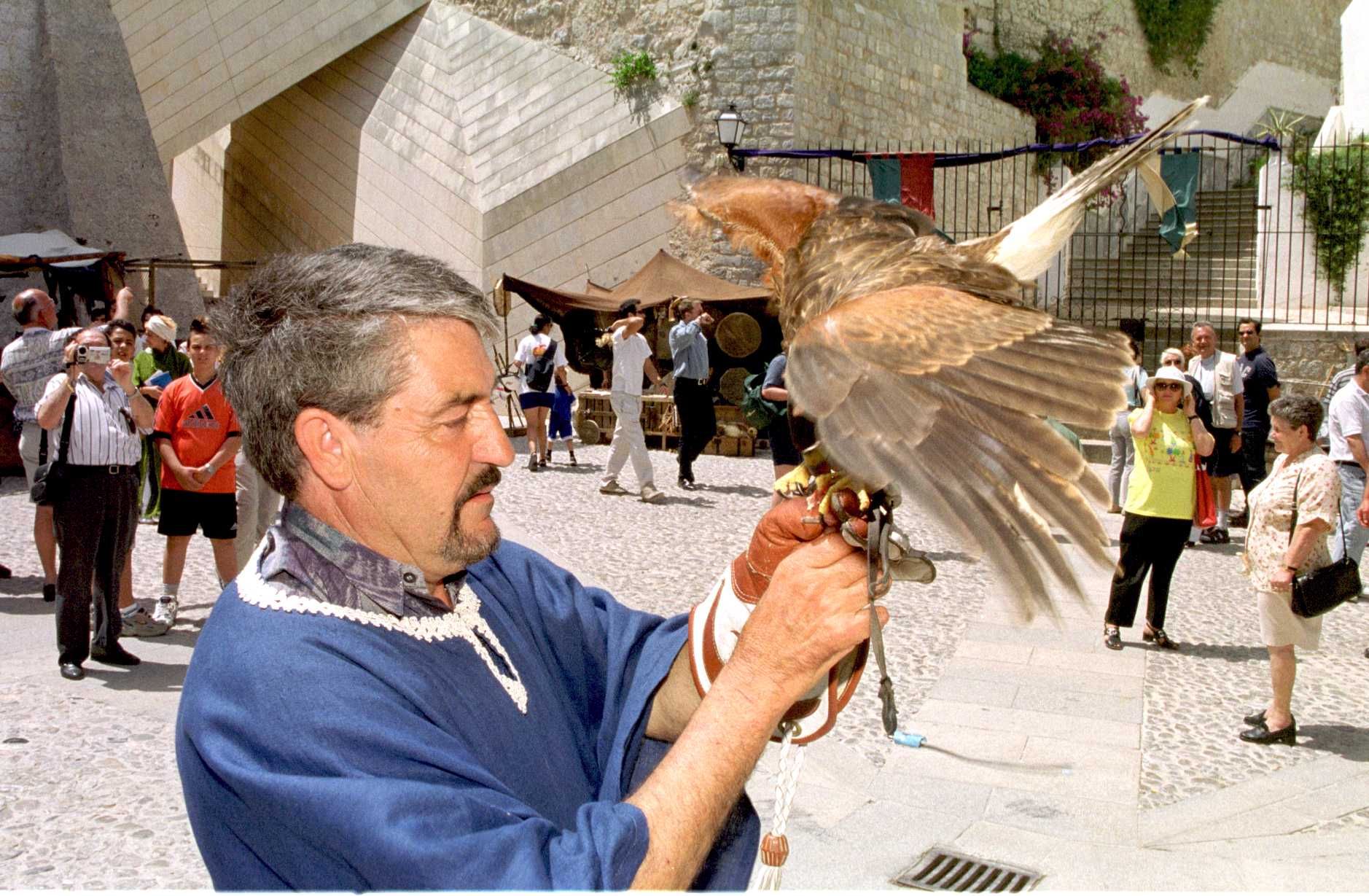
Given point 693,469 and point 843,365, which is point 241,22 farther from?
point 843,365

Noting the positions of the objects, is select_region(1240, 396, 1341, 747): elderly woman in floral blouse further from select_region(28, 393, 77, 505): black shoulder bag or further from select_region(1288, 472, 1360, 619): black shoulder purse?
select_region(28, 393, 77, 505): black shoulder bag

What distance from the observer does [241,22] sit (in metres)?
19.1

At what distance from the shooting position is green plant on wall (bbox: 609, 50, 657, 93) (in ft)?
59.9

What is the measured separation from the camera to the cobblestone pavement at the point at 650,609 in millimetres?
3740

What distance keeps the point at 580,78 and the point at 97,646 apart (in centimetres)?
1514

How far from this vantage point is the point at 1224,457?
9.43m

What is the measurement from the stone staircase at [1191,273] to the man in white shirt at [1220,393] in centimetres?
660

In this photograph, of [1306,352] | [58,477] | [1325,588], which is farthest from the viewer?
[1306,352]

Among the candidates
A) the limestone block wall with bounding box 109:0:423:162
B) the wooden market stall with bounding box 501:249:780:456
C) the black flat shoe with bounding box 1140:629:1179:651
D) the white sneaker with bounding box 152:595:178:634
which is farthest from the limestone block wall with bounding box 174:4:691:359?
the black flat shoe with bounding box 1140:629:1179:651

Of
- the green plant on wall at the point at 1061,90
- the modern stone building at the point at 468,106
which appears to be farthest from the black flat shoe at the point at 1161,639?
the green plant on wall at the point at 1061,90

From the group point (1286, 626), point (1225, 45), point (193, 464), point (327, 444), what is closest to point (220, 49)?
point (193, 464)

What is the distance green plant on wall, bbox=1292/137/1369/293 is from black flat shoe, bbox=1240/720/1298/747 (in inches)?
423

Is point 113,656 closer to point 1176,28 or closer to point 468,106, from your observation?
point 468,106

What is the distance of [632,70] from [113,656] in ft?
48.0
